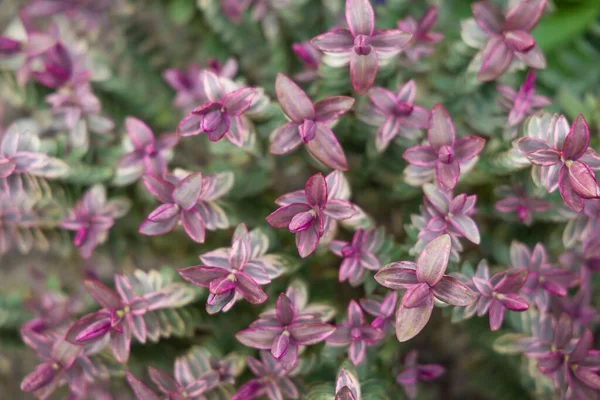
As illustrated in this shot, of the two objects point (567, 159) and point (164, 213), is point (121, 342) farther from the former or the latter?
point (567, 159)

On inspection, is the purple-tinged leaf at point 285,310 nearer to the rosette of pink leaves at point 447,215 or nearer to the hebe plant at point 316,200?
the hebe plant at point 316,200

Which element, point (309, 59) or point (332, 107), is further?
point (309, 59)

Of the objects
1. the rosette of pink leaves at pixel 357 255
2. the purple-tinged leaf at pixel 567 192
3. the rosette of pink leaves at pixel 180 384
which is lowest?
the rosette of pink leaves at pixel 180 384

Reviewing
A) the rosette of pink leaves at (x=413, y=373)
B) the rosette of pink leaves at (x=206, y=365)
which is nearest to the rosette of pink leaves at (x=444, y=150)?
the rosette of pink leaves at (x=413, y=373)

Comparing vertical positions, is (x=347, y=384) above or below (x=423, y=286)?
below

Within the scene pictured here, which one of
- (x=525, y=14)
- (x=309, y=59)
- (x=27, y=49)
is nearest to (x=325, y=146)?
(x=309, y=59)

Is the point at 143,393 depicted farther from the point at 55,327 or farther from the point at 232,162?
the point at 232,162

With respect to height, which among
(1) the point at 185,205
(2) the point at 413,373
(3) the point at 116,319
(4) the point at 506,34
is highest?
(4) the point at 506,34
